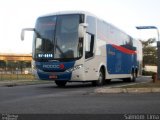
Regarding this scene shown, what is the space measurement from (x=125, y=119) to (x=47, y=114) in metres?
2.08

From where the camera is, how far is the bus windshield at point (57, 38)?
826 inches

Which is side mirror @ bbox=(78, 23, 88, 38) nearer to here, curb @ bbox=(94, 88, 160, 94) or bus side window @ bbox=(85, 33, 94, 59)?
bus side window @ bbox=(85, 33, 94, 59)

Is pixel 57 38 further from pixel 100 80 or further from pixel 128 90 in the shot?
pixel 128 90

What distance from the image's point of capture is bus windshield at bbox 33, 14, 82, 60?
20992mm

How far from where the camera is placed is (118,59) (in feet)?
91.1

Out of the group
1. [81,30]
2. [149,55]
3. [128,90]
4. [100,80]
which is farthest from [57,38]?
[149,55]

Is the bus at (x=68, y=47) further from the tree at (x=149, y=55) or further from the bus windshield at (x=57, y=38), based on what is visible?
the tree at (x=149, y=55)

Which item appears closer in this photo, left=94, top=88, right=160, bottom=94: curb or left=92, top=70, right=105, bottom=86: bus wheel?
left=94, top=88, right=160, bottom=94: curb

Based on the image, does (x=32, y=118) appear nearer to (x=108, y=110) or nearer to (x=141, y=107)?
(x=108, y=110)

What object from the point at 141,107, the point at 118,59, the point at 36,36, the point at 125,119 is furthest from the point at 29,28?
the point at 125,119

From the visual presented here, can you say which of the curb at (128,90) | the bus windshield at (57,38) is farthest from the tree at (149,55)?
the curb at (128,90)

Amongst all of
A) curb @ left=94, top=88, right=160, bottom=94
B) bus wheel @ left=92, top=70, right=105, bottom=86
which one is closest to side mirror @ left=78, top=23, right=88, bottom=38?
bus wheel @ left=92, top=70, right=105, bottom=86

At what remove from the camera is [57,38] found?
2127cm

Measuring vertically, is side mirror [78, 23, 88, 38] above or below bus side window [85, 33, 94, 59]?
above
